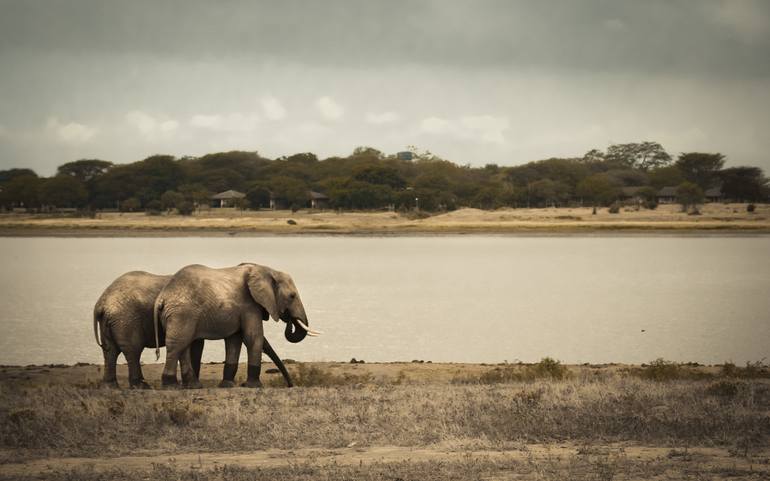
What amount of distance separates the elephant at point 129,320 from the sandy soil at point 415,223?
257ft

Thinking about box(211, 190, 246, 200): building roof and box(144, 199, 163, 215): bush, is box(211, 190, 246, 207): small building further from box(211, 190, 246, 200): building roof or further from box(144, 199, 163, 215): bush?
box(144, 199, 163, 215): bush

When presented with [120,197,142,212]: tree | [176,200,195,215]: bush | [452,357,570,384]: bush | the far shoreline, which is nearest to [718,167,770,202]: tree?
the far shoreline

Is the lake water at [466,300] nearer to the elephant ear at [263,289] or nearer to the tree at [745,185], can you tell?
the elephant ear at [263,289]

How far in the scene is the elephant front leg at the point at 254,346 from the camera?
49.1 feet

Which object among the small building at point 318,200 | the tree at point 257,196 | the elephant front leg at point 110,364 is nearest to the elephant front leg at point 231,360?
the elephant front leg at point 110,364

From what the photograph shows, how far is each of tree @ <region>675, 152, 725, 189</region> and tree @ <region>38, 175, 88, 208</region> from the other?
303 ft

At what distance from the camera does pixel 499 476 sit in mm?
9055

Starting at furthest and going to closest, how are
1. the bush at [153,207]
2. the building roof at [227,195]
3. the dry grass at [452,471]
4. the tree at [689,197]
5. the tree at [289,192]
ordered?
the building roof at [227,195] → the tree at [289,192] → the bush at [153,207] → the tree at [689,197] → the dry grass at [452,471]

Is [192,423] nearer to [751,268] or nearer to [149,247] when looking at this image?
[751,268]

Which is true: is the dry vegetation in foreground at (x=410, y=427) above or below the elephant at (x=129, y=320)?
below

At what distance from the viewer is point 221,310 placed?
47.9 ft

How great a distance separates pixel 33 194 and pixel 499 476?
130 metres

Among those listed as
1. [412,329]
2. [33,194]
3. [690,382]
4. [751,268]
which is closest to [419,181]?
[33,194]

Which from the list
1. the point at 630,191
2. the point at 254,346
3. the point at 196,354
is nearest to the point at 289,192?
the point at 630,191
